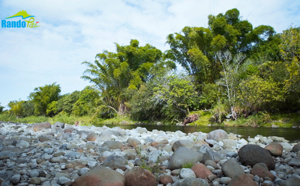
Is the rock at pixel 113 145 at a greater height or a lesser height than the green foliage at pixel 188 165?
greater

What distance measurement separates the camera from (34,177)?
7.84 ft

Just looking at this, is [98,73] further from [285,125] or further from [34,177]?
[34,177]

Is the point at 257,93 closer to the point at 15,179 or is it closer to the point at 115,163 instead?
the point at 115,163

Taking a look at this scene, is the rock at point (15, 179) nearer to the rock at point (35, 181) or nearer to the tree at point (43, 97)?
the rock at point (35, 181)

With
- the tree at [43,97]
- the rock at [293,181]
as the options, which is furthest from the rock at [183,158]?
the tree at [43,97]

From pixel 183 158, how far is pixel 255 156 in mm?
964

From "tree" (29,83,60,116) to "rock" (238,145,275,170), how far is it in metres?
30.4

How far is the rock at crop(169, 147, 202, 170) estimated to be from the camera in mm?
2814

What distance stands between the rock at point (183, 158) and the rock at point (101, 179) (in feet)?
2.81

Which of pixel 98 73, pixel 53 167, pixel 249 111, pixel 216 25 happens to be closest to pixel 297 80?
pixel 249 111

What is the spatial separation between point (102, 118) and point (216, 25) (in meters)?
14.5

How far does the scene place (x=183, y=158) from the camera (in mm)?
2883

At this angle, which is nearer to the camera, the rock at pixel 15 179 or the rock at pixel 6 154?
the rock at pixel 15 179

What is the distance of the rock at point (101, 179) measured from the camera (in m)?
2.09
